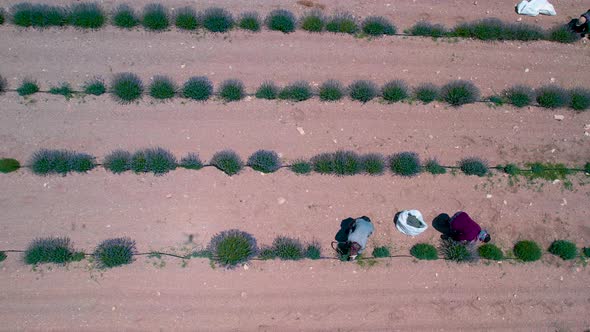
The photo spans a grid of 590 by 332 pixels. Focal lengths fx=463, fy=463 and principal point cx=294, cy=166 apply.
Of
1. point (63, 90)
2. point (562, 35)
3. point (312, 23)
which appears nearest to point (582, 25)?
point (562, 35)

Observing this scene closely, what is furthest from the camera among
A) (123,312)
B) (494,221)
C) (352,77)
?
(352,77)

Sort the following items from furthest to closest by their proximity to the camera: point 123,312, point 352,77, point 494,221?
point 352,77, point 494,221, point 123,312

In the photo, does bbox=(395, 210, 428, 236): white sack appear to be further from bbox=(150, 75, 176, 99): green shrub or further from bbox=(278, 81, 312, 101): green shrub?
bbox=(150, 75, 176, 99): green shrub

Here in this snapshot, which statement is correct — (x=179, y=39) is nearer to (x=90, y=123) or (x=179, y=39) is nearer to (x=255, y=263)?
(x=90, y=123)

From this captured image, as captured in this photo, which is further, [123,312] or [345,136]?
[345,136]

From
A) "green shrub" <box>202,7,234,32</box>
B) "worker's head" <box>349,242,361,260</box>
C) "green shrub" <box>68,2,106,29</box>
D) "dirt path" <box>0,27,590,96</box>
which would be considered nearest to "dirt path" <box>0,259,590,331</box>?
"worker's head" <box>349,242,361,260</box>

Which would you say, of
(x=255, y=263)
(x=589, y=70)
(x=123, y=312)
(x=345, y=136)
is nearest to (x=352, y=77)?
(x=345, y=136)
